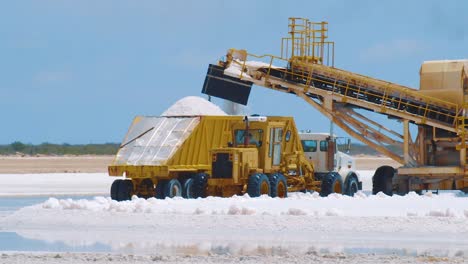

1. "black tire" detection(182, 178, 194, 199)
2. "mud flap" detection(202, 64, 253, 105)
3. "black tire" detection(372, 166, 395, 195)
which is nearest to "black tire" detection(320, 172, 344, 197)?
"black tire" detection(372, 166, 395, 195)

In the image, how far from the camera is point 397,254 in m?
20.3

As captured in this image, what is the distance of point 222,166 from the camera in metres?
34.2

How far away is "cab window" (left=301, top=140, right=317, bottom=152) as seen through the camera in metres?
39.1

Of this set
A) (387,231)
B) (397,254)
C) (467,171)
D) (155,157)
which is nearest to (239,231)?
(387,231)

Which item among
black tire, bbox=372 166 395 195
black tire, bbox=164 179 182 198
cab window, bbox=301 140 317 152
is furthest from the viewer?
cab window, bbox=301 140 317 152

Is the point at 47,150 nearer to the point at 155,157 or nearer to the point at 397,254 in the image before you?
the point at 155,157

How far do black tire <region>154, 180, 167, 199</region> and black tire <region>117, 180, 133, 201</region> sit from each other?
105cm

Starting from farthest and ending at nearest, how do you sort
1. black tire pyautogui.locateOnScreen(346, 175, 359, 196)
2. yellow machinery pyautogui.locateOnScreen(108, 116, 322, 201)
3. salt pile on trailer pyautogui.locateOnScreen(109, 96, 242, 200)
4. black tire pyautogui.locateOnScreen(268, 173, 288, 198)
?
black tire pyautogui.locateOnScreen(346, 175, 359, 196) → salt pile on trailer pyautogui.locateOnScreen(109, 96, 242, 200) → yellow machinery pyautogui.locateOnScreen(108, 116, 322, 201) → black tire pyautogui.locateOnScreen(268, 173, 288, 198)

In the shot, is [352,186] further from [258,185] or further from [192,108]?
[192,108]

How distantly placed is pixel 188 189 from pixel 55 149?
3915 inches

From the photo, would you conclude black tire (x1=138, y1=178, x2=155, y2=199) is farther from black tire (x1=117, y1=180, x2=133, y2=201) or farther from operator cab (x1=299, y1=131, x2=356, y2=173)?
operator cab (x1=299, y1=131, x2=356, y2=173)

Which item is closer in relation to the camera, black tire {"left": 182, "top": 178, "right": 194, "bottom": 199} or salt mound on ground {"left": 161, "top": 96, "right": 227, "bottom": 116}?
black tire {"left": 182, "top": 178, "right": 194, "bottom": 199}

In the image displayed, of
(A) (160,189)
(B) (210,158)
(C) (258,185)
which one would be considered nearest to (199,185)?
(A) (160,189)

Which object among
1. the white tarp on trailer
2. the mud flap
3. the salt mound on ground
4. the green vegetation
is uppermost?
the green vegetation
